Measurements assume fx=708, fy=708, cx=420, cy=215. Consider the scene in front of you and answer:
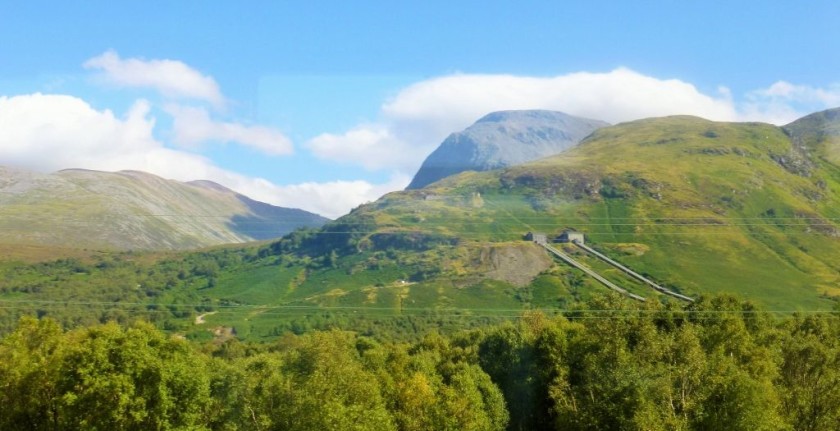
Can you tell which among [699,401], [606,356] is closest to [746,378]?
[699,401]

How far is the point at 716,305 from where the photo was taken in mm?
86000

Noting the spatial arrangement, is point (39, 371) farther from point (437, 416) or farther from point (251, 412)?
point (437, 416)

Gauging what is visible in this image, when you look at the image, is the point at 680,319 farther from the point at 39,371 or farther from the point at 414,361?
the point at 39,371

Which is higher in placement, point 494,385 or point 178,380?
point 178,380

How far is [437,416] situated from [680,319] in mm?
32165

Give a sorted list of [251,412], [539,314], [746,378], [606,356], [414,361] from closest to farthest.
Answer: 1. [746,378]
2. [251,412]
3. [606,356]
4. [414,361]
5. [539,314]

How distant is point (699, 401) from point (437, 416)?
23.2 meters

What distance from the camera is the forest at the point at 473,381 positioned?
5244 centimetres

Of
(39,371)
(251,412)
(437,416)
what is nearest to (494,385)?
(437,416)

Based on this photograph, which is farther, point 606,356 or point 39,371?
point 606,356

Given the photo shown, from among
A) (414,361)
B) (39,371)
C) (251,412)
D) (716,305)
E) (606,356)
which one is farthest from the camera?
(716,305)

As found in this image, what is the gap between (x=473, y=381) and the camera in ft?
247

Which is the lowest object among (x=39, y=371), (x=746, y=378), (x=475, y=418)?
(x=475, y=418)

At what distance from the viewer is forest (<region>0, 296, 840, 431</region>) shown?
172 ft
